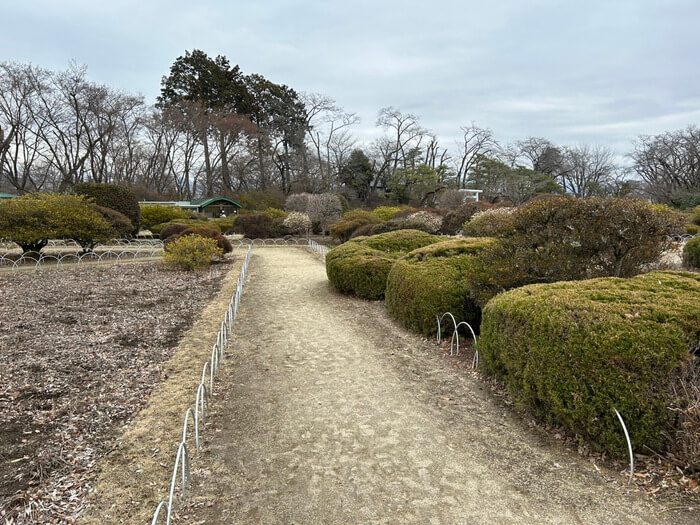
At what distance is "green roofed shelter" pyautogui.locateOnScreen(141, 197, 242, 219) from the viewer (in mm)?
33562

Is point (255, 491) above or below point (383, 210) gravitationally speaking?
below

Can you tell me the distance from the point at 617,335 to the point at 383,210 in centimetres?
2316

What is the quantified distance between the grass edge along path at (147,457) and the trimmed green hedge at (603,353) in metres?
2.70

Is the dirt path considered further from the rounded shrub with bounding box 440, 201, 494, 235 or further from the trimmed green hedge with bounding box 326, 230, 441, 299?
the rounded shrub with bounding box 440, 201, 494, 235

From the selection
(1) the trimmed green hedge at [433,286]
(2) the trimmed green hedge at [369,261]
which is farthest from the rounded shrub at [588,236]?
(2) the trimmed green hedge at [369,261]

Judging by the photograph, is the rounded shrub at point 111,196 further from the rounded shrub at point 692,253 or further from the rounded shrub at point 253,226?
the rounded shrub at point 692,253

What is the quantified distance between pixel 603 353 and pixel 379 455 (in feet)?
5.70

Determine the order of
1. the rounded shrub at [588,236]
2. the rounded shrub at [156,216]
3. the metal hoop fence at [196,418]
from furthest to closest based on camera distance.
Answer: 1. the rounded shrub at [156,216]
2. the rounded shrub at [588,236]
3. the metal hoop fence at [196,418]

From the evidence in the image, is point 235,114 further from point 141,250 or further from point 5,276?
point 5,276

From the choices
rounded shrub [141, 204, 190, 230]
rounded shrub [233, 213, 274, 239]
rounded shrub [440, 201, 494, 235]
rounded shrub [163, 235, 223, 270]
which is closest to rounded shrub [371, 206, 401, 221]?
rounded shrub [440, 201, 494, 235]

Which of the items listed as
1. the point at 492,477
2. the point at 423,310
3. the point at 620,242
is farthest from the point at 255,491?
the point at 620,242

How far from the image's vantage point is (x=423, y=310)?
19.9 feet

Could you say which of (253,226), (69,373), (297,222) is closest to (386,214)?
(297,222)

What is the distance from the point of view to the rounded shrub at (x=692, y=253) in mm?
9672
